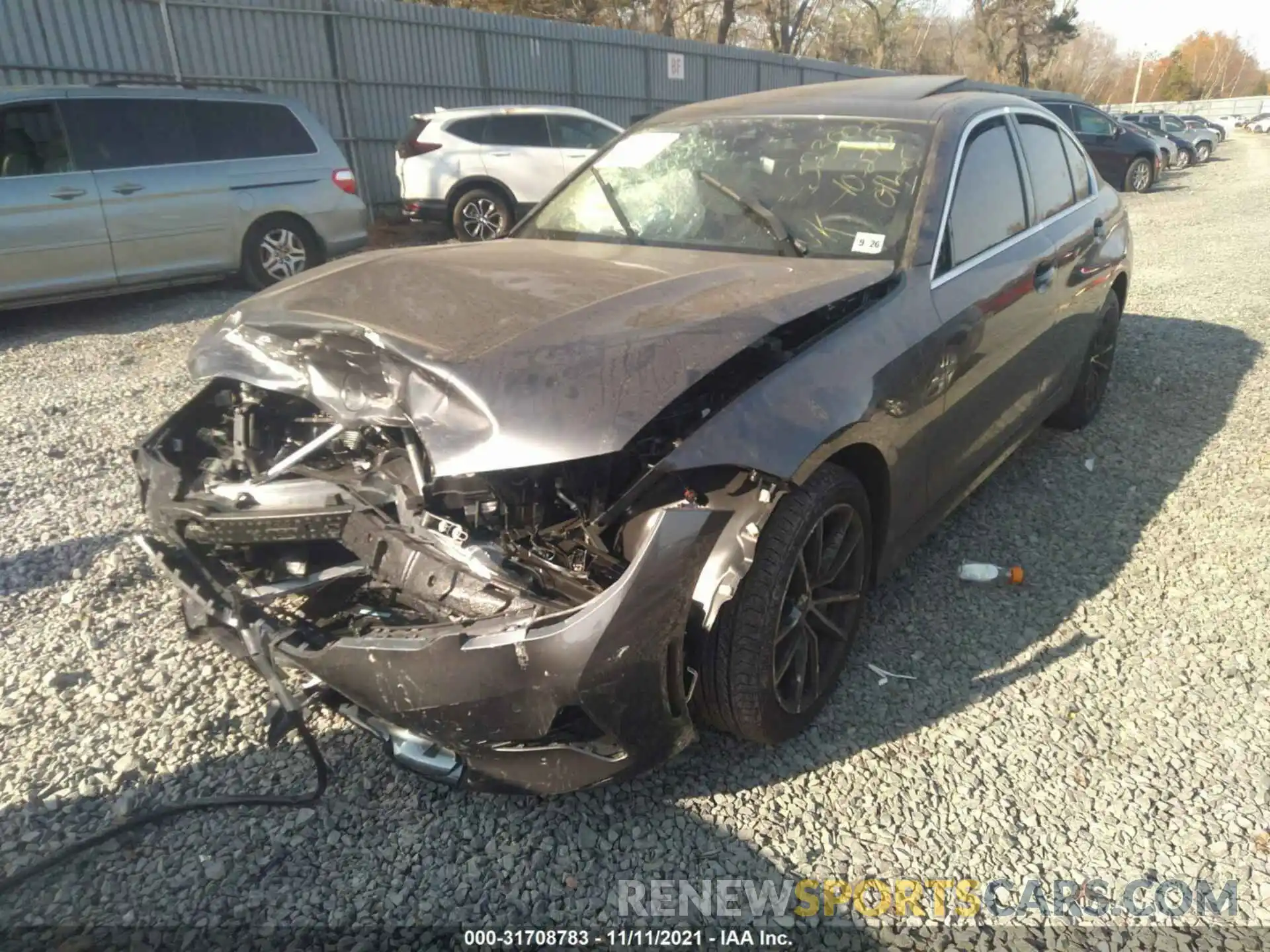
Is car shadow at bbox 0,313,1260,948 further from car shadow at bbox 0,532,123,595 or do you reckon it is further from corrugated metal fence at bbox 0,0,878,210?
corrugated metal fence at bbox 0,0,878,210

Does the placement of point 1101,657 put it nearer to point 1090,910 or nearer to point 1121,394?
point 1090,910

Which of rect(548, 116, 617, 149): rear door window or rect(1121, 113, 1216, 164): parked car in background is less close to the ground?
rect(548, 116, 617, 149): rear door window

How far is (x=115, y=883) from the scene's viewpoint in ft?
7.08

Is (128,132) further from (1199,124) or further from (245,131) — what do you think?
(1199,124)

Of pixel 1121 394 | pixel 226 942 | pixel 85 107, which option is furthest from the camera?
pixel 85 107

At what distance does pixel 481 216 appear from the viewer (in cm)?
1142

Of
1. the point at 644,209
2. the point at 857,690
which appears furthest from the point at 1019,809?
the point at 644,209

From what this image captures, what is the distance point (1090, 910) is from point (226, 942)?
2059 mm

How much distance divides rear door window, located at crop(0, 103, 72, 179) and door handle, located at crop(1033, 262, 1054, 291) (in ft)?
24.3

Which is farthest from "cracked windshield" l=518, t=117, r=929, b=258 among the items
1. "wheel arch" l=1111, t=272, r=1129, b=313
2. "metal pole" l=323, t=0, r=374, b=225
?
"metal pole" l=323, t=0, r=374, b=225

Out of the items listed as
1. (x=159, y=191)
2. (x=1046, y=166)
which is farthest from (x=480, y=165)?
(x=1046, y=166)

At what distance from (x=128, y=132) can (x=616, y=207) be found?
594 cm

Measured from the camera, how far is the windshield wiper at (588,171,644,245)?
11.7 ft

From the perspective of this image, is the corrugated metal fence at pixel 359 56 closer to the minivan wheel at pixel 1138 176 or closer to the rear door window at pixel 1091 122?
the rear door window at pixel 1091 122
